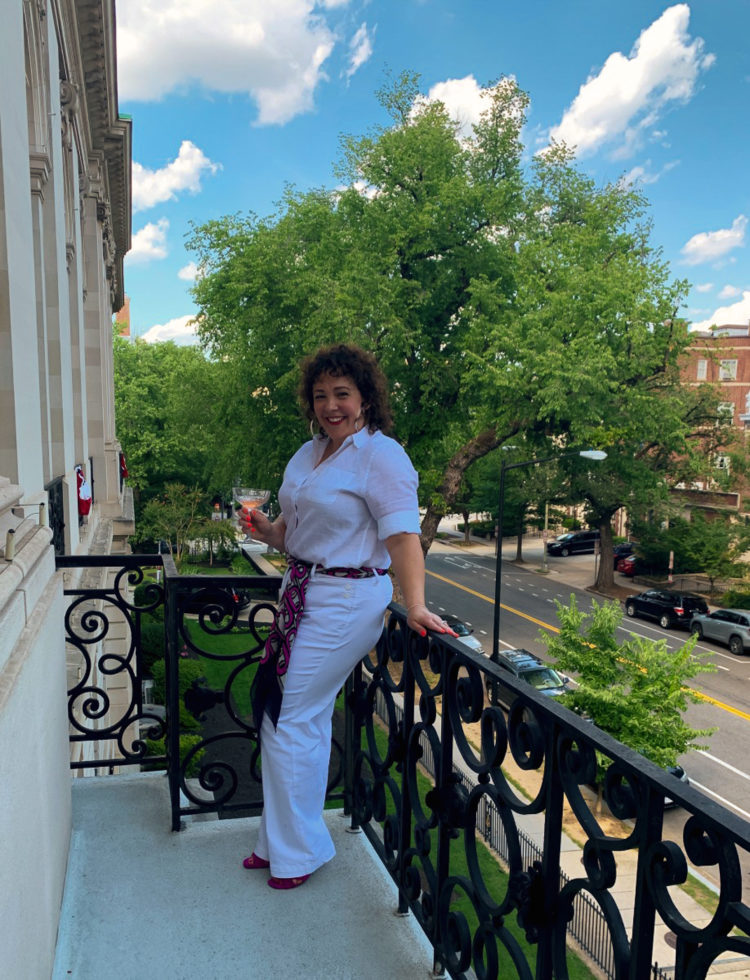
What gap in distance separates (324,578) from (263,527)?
0.52 m

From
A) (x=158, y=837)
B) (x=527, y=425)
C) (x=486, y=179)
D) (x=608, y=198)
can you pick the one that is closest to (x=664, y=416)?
(x=527, y=425)

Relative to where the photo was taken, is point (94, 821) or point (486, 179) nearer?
point (94, 821)

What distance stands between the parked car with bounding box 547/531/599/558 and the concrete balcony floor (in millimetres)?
47708

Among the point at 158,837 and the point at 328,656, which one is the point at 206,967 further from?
the point at 328,656

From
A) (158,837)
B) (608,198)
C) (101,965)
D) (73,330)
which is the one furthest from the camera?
(608,198)

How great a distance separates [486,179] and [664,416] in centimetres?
944

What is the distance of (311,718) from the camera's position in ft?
9.67

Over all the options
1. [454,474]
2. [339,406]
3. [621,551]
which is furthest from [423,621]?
[621,551]

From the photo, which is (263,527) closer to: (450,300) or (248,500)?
(248,500)

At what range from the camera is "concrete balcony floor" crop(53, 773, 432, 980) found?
265cm

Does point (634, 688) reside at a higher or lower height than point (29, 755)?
lower

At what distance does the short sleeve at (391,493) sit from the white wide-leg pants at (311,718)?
29 centimetres

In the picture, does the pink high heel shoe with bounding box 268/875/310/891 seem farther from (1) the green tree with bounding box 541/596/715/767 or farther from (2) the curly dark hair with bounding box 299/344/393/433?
(1) the green tree with bounding box 541/596/715/767

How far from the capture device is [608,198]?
993 inches
